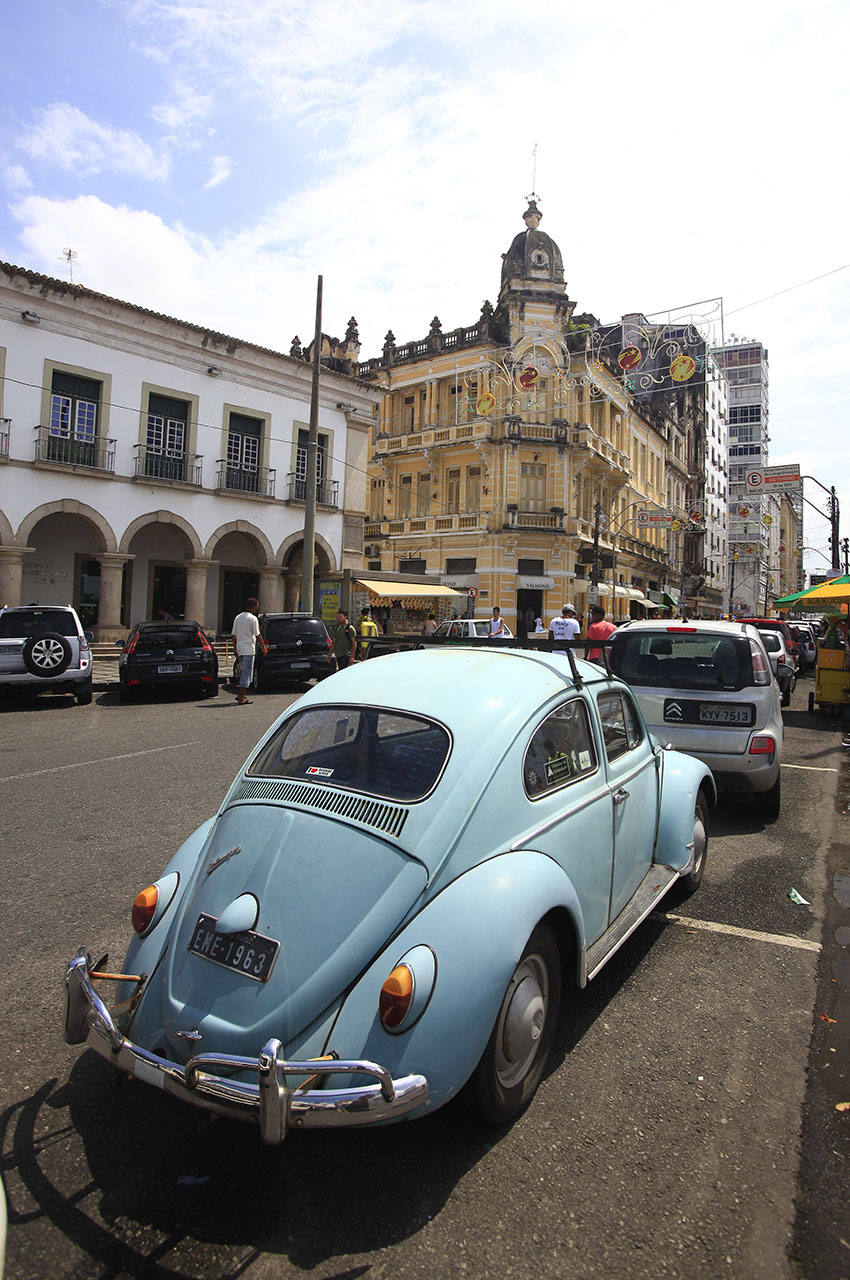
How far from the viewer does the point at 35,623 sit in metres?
12.7

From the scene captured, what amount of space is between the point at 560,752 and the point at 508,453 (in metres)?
31.5

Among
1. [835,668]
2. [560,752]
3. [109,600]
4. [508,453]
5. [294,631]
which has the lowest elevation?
[560,752]

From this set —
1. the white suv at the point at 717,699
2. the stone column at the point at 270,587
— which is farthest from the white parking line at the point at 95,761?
the stone column at the point at 270,587

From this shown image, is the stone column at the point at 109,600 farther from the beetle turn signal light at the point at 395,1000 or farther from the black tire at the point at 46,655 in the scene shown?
the beetle turn signal light at the point at 395,1000

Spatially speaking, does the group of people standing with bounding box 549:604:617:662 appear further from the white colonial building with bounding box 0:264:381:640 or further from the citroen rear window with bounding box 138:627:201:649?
the white colonial building with bounding box 0:264:381:640

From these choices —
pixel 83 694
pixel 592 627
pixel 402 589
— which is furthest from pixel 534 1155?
pixel 402 589

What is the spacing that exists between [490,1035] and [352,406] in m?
25.9

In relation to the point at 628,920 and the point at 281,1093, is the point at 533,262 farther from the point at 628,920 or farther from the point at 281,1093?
the point at 281,1093

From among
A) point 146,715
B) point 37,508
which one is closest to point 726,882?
point 146,715

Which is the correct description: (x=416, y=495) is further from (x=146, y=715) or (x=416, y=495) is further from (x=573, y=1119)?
(x=573, y=1119)

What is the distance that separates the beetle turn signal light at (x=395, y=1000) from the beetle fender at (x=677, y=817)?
2.35 meters

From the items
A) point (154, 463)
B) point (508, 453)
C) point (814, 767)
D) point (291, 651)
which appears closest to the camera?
point (814, 767)

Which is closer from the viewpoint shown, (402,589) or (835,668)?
(835,668)

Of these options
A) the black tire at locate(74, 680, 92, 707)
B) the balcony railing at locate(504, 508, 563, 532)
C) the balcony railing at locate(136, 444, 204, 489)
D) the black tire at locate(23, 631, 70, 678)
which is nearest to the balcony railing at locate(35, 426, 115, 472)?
the balcony railing at locate(136, 444, 204, 489)
